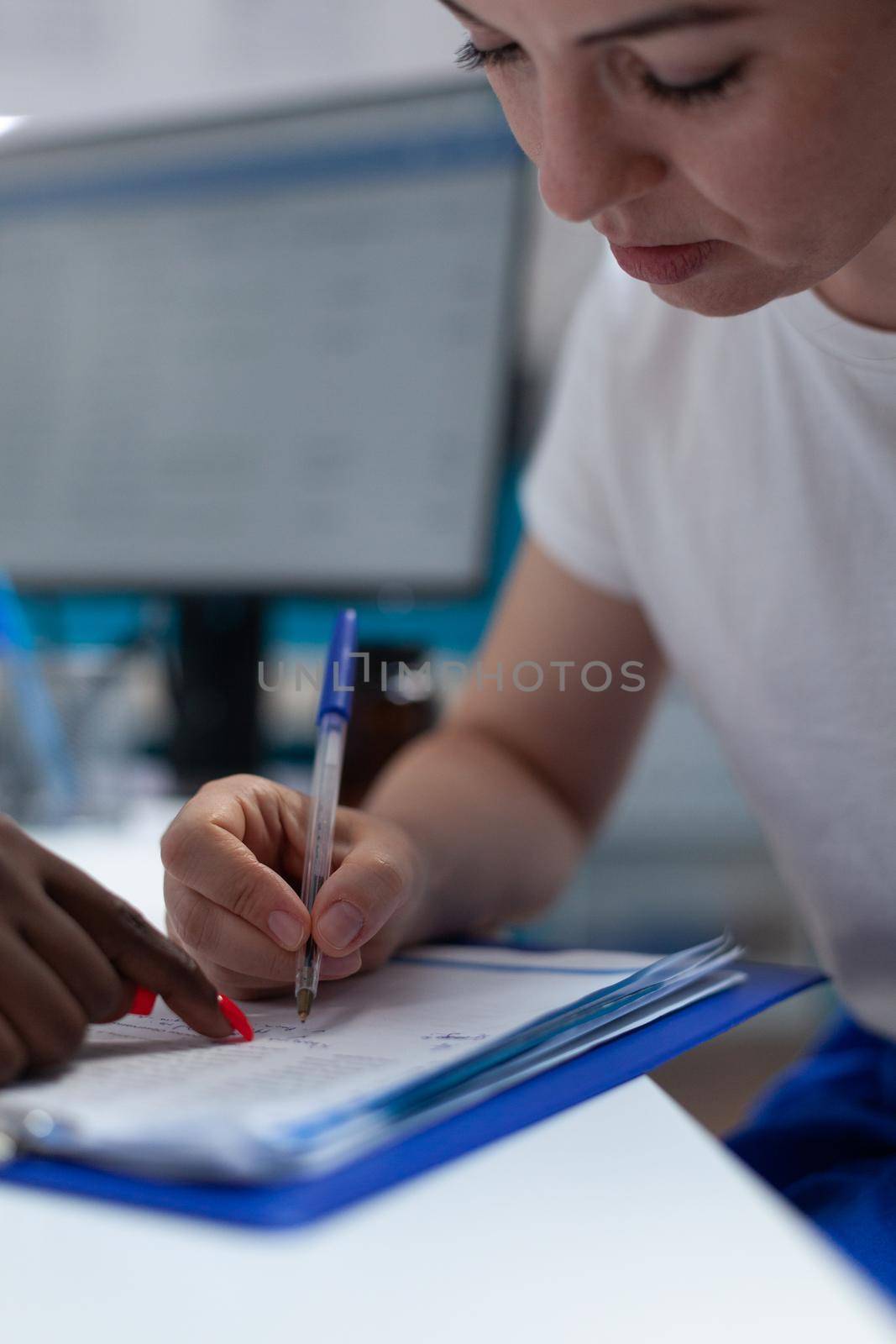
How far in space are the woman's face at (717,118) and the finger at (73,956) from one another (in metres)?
0.25

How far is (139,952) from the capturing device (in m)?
0.35

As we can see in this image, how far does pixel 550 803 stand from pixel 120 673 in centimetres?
35

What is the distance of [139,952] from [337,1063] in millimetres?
72

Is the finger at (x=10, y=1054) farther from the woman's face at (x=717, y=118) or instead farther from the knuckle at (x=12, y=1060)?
the woman's face at (x=717, y=118)

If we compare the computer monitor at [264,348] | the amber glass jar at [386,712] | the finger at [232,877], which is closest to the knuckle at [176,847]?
the finger at [232,877]

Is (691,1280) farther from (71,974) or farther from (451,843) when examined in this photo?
(451,843)

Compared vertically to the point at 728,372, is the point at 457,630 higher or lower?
lower

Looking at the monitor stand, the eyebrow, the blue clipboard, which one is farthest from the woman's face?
the monitor stand

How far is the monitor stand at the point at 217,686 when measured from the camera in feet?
3.09

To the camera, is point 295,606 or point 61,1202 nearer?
point 61,1202

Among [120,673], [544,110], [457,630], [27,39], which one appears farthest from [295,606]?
[544,110]

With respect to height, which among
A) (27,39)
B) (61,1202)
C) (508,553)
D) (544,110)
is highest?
(27,39)

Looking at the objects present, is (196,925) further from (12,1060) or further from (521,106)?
(521,106)

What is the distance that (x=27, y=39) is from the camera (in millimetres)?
1181
